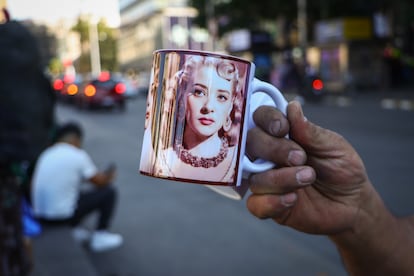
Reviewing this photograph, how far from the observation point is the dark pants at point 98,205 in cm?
455

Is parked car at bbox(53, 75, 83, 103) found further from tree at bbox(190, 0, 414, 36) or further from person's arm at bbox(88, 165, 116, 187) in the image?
person's arm at bbox(88, 165, 116, 187)

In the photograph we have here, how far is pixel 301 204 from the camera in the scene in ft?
4.26

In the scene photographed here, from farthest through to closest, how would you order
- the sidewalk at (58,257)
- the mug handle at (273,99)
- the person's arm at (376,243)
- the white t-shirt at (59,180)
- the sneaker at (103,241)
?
the sneaker at (103,241) → the white t-shirt at (59,180) → the sidewalk at (58,257) → the person's arm at (376,243) → the mug handle at (273,99)

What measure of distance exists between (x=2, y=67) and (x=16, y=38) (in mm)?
120

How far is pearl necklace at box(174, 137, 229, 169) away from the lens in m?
0.99

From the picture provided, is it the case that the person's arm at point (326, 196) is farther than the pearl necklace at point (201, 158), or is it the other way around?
the person's arm at point (326, 196)

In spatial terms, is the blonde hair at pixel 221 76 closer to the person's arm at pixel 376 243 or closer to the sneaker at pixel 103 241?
the person's arm at pixel 376 243

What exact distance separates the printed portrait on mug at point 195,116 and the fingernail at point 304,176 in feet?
0.57

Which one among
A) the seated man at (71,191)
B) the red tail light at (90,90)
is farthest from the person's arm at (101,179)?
the red tail light at (90,90)

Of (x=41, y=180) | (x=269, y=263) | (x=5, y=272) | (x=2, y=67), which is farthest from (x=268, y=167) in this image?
(x=41, y=180)

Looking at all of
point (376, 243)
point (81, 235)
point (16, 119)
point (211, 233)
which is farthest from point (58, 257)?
point (376, 243)

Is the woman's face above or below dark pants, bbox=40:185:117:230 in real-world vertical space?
above

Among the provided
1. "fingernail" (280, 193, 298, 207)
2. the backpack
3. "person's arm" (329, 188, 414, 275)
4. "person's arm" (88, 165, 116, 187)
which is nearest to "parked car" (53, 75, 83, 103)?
"person's arm" (88, 165, 116, 187)

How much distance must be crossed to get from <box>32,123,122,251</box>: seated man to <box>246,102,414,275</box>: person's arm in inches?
126
